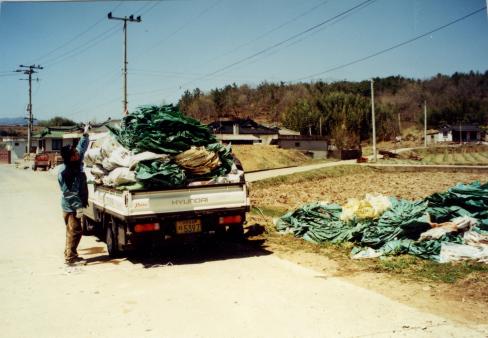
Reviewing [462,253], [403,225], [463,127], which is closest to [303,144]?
[463,127]

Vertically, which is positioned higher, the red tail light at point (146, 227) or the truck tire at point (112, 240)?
the red tail light at point (146, 227)

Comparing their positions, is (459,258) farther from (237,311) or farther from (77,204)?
(77,204)

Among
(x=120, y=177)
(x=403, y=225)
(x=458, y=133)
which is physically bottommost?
(x=403, y=225)

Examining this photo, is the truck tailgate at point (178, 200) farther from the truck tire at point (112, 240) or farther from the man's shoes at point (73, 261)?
the man's shoes at point (73, 261)

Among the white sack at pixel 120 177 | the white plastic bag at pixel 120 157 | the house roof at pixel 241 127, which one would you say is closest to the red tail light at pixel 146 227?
the white sack at pixel 120 177

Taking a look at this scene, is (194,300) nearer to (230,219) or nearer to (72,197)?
(230,219)

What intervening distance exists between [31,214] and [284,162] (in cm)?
3038

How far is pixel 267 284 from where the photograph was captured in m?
6.56

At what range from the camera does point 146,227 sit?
7723 millimetres

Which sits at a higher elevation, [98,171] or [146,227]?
[98,171]

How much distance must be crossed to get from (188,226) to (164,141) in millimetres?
1627

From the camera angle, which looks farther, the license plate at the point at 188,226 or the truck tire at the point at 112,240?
the truck tire at the point at 112,240

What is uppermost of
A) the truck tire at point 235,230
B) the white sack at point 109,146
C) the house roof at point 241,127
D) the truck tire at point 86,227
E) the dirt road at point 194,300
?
the house roof at point 241,127

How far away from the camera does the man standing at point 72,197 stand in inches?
328
